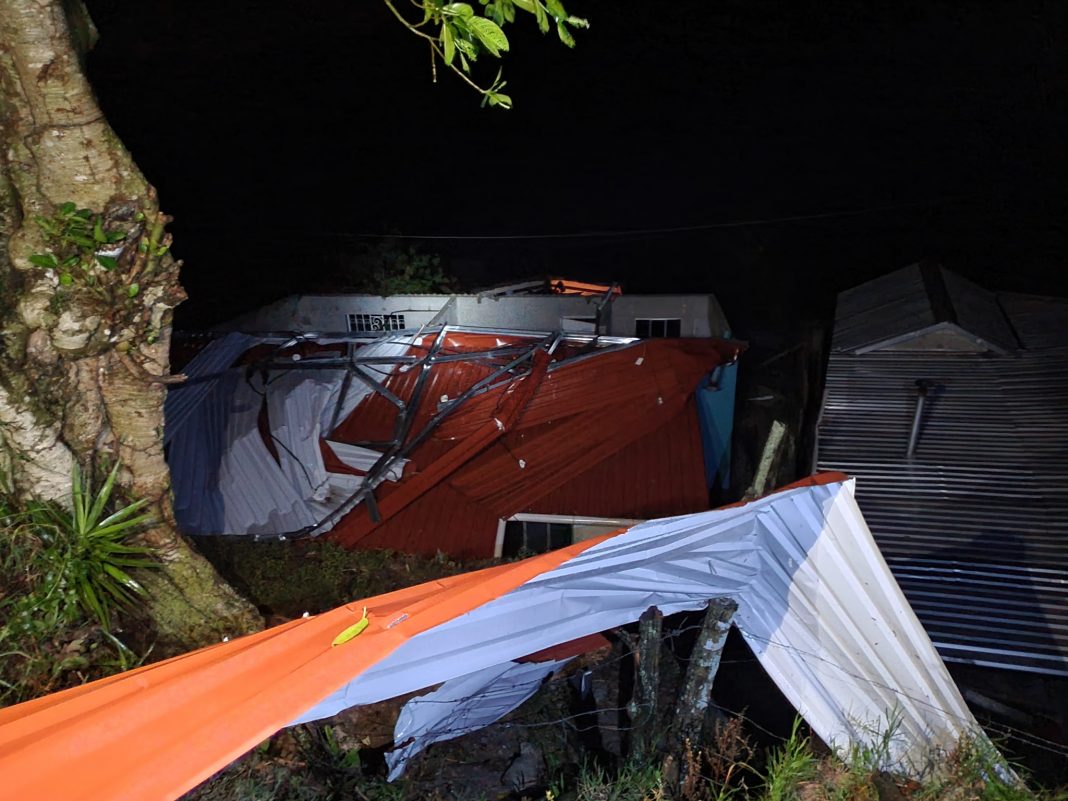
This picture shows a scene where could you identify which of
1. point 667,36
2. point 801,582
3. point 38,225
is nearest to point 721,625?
point 801,582

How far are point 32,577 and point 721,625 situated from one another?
3.50 metres

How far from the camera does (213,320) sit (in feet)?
47.7

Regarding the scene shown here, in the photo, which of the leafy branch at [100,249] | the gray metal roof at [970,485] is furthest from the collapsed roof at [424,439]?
the leafy branch at [100,249]

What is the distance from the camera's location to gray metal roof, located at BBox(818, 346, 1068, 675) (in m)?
6.71

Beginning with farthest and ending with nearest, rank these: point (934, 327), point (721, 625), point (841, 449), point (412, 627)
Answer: point (934, 327) → point (841, 449) → point (721, 625) → point (412, 627)

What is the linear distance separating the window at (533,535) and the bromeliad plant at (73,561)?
19.6 ft

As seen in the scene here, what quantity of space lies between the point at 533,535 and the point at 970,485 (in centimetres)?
489

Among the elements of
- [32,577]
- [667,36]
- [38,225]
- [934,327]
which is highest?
[667,36]

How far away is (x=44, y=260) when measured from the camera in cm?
362

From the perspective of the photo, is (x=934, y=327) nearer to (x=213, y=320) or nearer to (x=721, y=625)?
(x=721, y=625)

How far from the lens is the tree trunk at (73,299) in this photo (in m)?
3.59

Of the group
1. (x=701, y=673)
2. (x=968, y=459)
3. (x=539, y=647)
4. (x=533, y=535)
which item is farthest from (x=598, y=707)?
(x=968, y=459)

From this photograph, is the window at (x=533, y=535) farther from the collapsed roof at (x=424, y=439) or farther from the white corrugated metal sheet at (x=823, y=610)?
the white corrugated metal sheet at (x=823, y=610)

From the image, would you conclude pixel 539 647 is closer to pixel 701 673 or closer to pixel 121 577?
pixel 701 673
